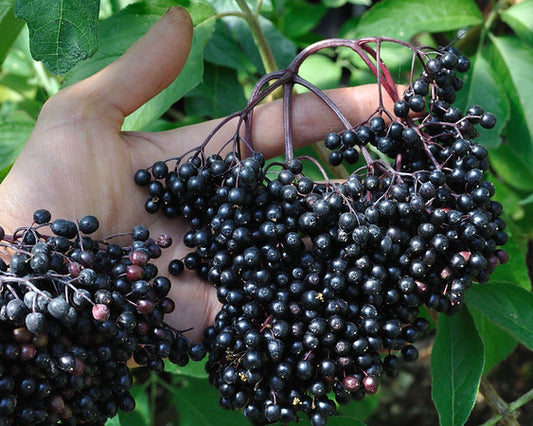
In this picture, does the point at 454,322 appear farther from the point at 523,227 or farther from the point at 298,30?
the point at 298,30

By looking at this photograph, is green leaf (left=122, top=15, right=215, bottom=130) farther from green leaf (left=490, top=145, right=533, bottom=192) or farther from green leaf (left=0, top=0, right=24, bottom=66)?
green leaf (left=490, top=145, right=533, bottom=192)

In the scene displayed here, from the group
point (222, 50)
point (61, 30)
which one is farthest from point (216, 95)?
point (61, 30)

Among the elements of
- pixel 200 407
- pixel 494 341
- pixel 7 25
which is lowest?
pixel 200 407

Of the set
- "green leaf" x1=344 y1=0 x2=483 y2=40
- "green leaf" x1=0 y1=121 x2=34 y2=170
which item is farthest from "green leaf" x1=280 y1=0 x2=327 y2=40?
"green leaf" x1=0 y1=121 x2=34 y2=170

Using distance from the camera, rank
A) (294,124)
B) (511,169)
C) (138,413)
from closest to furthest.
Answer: (294,124), (138,413), (511,169)

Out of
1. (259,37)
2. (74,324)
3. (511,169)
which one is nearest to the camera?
(74,324)

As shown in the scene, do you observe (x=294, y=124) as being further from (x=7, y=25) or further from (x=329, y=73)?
(x=7, y=25)
